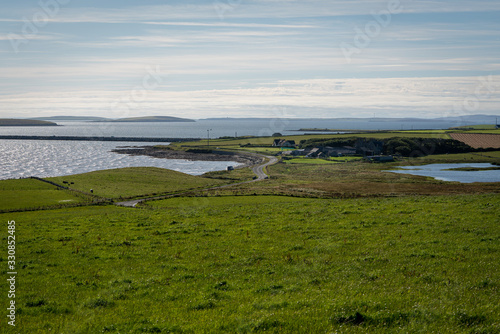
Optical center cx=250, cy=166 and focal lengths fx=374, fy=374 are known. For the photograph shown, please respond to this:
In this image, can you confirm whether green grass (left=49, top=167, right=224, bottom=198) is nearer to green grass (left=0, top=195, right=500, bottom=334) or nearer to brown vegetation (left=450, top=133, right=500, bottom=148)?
green grass (left=0, top=195, right=500, bottom=334)

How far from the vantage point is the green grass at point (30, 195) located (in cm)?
5153

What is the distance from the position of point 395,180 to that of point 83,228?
7743cm

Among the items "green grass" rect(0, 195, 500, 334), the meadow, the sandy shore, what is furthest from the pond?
"green grass" rect(0, 195, 500, 334)

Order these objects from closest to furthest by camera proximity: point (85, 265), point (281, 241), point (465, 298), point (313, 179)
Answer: point (465, 298)
point (85, 265)
point (281, 241)
point (313, 179)

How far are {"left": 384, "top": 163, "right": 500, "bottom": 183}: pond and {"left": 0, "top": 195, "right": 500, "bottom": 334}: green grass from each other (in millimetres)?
70450

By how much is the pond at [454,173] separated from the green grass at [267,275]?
231 feet

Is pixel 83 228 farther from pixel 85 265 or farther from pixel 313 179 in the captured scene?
Answer: pixel 313 179

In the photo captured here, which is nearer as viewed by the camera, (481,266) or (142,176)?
(481,266)

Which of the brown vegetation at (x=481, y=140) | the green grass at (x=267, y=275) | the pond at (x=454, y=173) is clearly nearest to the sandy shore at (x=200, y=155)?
the pond at (x=454, y=173)

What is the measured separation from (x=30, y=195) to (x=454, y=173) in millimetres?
104195

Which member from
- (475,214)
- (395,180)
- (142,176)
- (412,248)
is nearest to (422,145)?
(395,180)

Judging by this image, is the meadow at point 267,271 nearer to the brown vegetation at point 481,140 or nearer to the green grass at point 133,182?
the green grass at point 133,182

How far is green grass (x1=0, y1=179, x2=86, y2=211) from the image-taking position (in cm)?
5153

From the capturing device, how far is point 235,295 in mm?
14664
